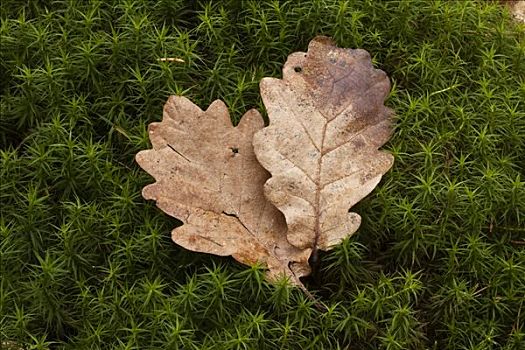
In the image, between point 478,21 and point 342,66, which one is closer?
point 342,66

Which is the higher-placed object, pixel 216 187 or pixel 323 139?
pixel 323 139

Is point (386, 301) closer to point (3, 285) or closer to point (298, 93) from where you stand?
point (298, 93)

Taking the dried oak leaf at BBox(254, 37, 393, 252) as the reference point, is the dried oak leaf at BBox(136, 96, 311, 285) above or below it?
below

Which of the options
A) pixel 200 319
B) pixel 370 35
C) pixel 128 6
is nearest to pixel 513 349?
pixel 200 319

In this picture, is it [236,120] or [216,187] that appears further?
[236,120]
